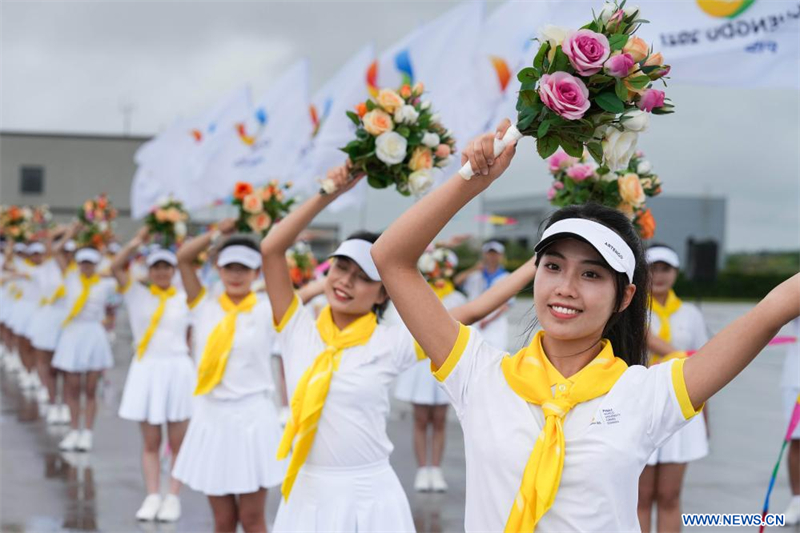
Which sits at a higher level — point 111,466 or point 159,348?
point 159,348

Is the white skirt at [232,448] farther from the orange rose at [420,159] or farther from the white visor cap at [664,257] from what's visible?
the white visor cap at [664,257]

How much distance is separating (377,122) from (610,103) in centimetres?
178

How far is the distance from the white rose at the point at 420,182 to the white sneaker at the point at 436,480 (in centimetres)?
469

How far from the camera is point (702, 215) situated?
4950cm

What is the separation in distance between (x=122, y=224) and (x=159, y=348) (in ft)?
104

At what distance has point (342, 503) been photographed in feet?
13.2

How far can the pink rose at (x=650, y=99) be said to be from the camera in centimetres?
238

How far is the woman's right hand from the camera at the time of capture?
2.37 m

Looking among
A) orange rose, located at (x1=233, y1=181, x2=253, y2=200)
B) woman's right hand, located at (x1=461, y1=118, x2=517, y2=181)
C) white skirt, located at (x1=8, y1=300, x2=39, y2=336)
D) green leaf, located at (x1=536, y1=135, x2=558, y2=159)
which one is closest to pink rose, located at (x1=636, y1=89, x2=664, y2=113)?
green leaf, located at (x1=536, y1=135, x2=558, y2=159)

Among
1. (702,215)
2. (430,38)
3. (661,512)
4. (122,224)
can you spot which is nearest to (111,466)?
(661,512)

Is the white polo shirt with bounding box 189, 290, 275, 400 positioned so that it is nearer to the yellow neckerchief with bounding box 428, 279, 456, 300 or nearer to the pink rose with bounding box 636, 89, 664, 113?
the yellow neckerchief with bounding box 428, 279, 456, 300

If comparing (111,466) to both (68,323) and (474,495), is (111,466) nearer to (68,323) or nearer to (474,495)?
(68,323)

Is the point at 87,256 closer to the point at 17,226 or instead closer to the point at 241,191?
the point at 241,191

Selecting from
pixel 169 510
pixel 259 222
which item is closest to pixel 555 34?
pixel 259 222
